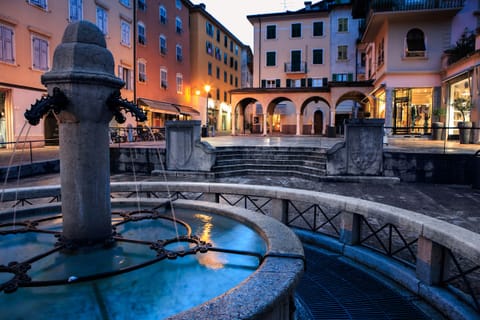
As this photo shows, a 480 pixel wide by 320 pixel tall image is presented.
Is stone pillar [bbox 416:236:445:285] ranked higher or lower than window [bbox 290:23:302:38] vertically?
lower

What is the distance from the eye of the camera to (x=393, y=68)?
75.3ft

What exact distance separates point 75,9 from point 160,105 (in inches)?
437

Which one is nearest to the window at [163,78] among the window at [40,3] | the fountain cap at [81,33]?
the window at [40,3]

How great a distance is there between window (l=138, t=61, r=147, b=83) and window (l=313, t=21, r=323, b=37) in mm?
20637

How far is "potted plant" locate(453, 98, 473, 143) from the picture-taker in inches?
666

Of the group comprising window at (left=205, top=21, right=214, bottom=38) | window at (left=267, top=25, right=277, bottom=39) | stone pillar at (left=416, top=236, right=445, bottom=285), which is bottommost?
stone pillar at (left=416, top=236, right=445, bottom=285)

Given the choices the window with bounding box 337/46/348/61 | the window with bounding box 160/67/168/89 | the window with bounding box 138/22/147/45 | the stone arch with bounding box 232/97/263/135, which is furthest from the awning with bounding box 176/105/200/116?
the window with bounding box 337/46/348/61

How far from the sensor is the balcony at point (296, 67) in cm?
4028

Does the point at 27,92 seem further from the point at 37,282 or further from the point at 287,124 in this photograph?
the point at 287,124

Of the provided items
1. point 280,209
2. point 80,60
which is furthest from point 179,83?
point 80,60

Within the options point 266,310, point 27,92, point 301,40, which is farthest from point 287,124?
point 266,310

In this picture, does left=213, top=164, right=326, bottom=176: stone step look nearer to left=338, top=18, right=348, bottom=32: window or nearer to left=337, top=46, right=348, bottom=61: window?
left=337, top=46, right=348, bottom=61: window

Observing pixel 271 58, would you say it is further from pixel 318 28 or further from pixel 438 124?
pixel 438 124

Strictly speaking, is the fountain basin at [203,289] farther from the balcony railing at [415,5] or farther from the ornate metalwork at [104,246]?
the balcony railing at [415,5]
